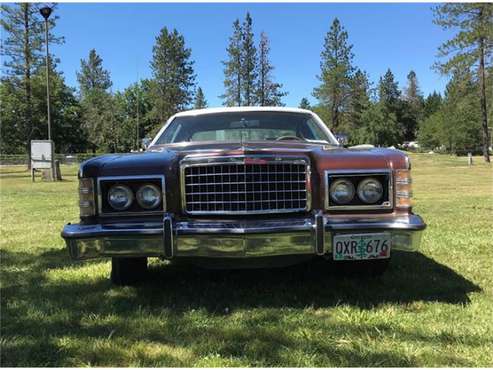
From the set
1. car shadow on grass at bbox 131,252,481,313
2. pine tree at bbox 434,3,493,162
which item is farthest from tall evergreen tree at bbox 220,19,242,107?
car shadow on grass at bbox 131,252,481,313

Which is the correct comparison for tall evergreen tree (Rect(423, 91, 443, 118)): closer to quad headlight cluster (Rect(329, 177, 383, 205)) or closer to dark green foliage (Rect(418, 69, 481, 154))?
dark green foliage (Rect(418, 69, 481, 154))

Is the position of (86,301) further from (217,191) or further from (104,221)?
(217,191)

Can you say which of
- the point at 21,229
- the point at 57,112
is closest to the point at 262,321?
the point at 21,229

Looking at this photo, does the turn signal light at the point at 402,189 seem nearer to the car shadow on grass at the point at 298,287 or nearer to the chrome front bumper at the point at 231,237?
the chrome front bumper at the point at 231,237

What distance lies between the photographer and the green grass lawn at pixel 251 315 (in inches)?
116

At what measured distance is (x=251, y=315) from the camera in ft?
11.8

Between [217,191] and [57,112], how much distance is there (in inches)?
2139

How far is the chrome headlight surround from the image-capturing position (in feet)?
12.2

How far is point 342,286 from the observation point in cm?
429

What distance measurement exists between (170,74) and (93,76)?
31764 millimetres

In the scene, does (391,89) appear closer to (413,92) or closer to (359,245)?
(413,92)

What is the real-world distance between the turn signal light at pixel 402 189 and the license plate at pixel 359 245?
0.28m

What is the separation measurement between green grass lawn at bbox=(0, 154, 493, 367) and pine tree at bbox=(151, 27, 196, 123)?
5436 cm

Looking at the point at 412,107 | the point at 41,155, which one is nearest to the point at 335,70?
the point at 41,155
